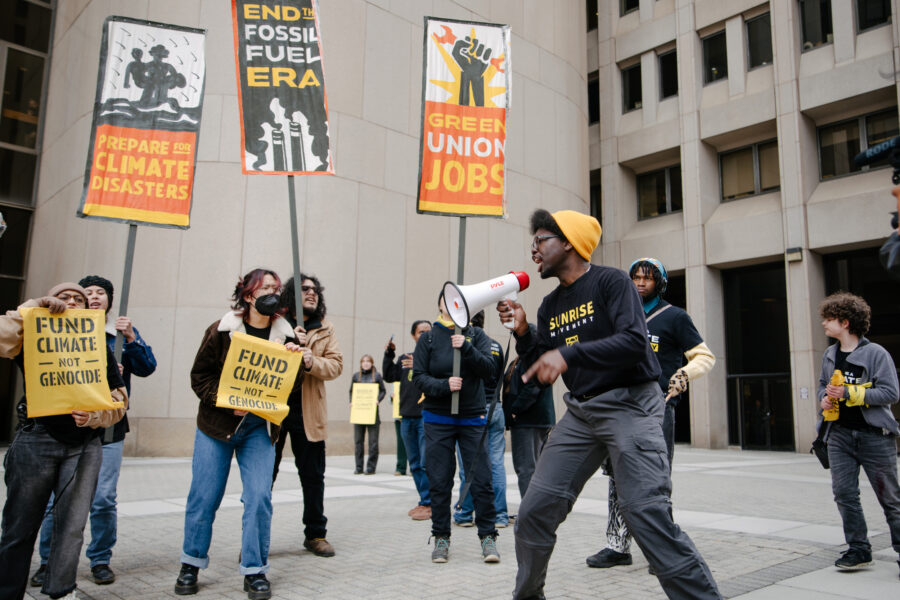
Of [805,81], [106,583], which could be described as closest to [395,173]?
[805,81]

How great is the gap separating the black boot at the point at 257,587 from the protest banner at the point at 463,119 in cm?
371

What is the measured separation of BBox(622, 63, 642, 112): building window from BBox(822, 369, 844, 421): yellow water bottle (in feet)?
71.4

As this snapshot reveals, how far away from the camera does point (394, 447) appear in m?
17.4

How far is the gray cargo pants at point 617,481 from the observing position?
3199mm

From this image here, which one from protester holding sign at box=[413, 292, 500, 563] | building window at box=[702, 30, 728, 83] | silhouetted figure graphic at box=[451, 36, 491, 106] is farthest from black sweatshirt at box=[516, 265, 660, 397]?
building window at box=[702, 30, 728, 83]

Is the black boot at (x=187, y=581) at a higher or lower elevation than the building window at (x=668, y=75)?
lower

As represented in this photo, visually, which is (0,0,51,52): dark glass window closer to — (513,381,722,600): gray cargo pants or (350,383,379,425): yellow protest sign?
(350,383,379,425): yellow protest sign

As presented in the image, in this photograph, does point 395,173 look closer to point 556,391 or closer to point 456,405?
point 556,391

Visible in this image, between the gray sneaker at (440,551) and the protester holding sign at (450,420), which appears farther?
the protester holding sign at (450,420)

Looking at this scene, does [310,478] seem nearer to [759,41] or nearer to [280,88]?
[280,88]

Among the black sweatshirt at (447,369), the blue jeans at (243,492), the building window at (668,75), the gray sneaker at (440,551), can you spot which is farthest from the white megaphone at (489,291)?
the building window at (668,75)

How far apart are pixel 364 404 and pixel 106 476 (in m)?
7.12

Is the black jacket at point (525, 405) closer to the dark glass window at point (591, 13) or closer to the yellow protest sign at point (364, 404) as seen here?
the yellow protest sign at point (364, 404)

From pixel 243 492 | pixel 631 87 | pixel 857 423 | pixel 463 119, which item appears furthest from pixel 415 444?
pixel 631 87
